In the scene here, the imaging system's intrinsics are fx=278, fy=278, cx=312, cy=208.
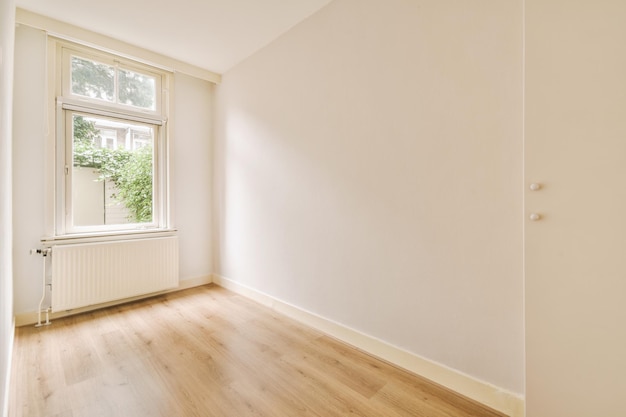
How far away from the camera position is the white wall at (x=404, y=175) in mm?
1500

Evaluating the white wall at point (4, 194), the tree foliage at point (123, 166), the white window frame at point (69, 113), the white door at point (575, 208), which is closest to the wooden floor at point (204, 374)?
the white wall at point (4, 194)

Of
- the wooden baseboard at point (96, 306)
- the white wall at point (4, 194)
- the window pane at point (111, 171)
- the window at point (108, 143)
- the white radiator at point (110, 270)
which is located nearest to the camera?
the white wall at point (4, 194)

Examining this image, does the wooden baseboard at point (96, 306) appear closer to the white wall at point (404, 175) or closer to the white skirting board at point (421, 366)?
the white wall at point (404, 175)

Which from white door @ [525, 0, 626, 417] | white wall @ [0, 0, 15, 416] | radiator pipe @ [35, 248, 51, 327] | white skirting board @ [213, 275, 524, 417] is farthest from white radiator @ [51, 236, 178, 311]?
white door @ [525, 0, 626, 417]

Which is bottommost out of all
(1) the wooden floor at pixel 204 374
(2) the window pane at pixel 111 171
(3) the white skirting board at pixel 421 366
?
(1) the wooden floor at pixel 204 374

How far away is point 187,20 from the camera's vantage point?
256 centimetres

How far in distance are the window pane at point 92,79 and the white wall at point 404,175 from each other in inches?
65.7

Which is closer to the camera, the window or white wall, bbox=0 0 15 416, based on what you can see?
white wall, bbox=0 0 15 416

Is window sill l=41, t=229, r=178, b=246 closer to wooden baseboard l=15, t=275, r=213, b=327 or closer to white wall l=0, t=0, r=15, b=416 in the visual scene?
wooden baseboard l=15, t=275, r=213, b=327

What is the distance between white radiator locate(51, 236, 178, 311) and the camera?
8.66ft

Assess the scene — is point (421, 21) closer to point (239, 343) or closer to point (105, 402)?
point (239, 343)

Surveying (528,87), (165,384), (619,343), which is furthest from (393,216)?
(165,384)

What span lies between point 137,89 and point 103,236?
5.65 feet

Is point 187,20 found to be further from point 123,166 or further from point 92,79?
point 123,166
